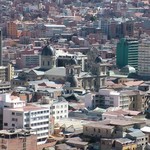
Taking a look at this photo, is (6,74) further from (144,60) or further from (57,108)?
(57,108)

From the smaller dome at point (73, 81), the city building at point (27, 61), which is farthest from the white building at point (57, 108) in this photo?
the city building at point (27, 61)

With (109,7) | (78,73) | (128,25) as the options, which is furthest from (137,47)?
(109,7)

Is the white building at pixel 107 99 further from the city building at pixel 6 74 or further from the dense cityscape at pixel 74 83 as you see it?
the city building at pixel 6 74

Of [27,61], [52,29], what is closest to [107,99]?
[27,61]

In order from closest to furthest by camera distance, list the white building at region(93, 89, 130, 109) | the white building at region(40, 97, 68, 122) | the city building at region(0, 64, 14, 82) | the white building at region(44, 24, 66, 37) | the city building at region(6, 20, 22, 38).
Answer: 1. the white building at region(40, 97, 68, 122)
2. the white building at region(93, 89, 130, 109)
3. the city building at region(0, 64, 14, 82)
4. the city building at region(6, 20, 22, 38)
5. the white building at region(44, 24, 66, 37)

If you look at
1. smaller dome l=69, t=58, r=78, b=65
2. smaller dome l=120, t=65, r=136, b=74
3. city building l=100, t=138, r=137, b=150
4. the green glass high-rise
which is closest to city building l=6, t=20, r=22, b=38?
the green glass high-rise

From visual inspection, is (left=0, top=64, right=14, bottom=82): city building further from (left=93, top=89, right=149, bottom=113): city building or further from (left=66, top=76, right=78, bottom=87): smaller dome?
(left=93, top=89, right=149, bottom=113): city building

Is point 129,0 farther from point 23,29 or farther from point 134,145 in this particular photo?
point 134,145
